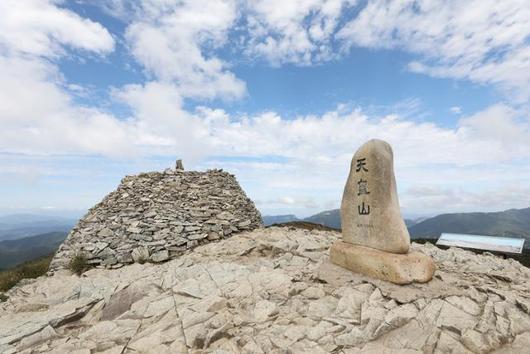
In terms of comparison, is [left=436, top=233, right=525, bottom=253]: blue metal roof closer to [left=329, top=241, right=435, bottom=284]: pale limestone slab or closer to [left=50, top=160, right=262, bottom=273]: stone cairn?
[left=329, top=241, right=435, bottom=284]: pale limestone slab

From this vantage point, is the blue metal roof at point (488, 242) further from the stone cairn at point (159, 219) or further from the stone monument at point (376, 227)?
the stone cairn at point (159, 219)

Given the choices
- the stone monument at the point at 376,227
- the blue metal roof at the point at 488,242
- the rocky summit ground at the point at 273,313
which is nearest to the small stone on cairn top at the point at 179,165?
the rocky summit ground at the point at 273,313

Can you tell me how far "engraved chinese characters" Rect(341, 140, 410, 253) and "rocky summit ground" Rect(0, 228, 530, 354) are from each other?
1.51 meters

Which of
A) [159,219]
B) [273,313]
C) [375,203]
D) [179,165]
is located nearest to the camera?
[273,313]

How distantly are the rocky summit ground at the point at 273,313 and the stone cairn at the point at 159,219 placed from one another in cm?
333

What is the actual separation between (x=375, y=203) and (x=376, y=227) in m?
0.85

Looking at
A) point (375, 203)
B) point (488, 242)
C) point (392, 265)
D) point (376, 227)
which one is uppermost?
point (375, 203)

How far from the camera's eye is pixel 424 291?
1045 cm

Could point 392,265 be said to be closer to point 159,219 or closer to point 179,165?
point 159,219

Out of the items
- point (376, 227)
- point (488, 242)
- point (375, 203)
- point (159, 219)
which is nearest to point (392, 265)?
point (376, 227)

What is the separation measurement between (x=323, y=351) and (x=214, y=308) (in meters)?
3.47

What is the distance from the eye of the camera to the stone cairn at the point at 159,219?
57.6ft

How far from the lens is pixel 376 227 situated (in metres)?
12.2

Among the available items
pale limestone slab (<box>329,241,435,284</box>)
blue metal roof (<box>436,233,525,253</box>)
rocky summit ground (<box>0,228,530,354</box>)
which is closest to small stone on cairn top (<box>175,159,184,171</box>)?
rocky summit ground (<box>0,228,530,354</box>)
